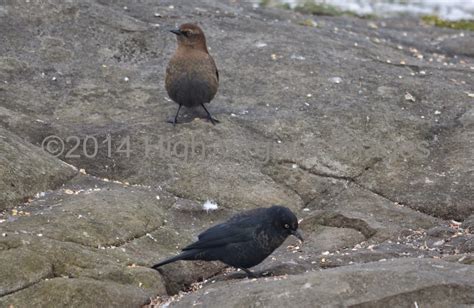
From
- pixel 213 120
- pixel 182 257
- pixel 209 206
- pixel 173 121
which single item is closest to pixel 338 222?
pixel 209 206

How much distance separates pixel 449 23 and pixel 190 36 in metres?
6.90

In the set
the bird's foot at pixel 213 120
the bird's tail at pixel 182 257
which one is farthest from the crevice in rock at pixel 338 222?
the bird's foot at pixel 213 120

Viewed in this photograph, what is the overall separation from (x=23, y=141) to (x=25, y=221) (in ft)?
5.31

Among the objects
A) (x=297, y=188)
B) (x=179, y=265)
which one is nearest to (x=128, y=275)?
Result: (x=179, y=265)

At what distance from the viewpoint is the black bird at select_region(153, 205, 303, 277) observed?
7207 millimetres

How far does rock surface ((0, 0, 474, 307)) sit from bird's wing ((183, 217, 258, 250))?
34cm

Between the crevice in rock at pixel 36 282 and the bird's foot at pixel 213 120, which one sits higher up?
the bird's foot at pixel 213 120

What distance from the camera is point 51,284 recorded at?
21.8ft

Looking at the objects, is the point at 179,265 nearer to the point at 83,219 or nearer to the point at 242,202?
the point at 83,219

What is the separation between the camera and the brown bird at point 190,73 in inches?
399

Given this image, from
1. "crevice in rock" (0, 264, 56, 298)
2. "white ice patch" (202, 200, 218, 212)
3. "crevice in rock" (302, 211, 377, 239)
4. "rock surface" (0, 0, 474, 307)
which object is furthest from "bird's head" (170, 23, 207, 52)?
"crevice in rock" (0, 264, 56, 298)

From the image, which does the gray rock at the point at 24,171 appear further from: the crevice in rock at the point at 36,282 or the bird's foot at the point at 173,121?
the bird's foot at the point at 173,121

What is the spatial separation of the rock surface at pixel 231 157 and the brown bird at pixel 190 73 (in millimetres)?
241

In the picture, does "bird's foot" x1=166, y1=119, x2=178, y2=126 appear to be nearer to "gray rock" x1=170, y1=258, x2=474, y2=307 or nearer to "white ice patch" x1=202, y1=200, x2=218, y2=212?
"white ice patch" x1=202, y1=200, x2=218, y2=212
